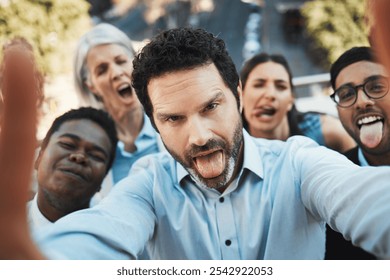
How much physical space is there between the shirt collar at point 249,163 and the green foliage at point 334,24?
0.48 metres

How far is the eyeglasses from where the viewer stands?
1.20m

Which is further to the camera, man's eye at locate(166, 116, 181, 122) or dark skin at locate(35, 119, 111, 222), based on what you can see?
dark skin at locate(35, 119, 111, 222)

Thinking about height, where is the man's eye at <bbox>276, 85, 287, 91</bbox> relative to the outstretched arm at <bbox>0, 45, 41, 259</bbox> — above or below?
above

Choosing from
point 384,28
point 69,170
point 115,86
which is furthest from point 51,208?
point 384,28

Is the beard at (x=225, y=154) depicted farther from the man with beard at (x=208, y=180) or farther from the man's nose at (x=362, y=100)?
the man's nose at (x=362, y=100)

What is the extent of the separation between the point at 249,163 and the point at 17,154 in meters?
0.68

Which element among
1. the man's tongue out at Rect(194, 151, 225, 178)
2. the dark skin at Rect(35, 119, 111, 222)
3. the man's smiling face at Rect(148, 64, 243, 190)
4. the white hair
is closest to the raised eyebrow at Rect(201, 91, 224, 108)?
the man's smiling face at Rect(148, 64, 243, 190)

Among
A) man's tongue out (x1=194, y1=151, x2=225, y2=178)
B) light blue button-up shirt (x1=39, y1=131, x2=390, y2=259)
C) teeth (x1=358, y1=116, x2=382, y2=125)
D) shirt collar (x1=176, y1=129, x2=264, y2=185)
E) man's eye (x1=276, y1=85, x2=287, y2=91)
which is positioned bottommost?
light blue button-up shirt (x1=39, y1=131, x2=390, y2=259)

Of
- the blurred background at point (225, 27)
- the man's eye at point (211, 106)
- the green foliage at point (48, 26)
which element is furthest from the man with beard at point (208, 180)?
the green foliage at point (48, 26)

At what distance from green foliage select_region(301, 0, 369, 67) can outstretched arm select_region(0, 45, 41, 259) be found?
1.07 metres

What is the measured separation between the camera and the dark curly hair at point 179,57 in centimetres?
108

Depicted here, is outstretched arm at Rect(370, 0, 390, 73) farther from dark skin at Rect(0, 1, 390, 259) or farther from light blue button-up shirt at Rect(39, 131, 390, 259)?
light blue button-up shirt at Rect(39, 131, 390, 259)

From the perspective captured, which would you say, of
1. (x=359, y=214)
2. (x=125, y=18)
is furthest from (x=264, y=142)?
(x=125, y=18)

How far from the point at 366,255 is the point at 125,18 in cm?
129
